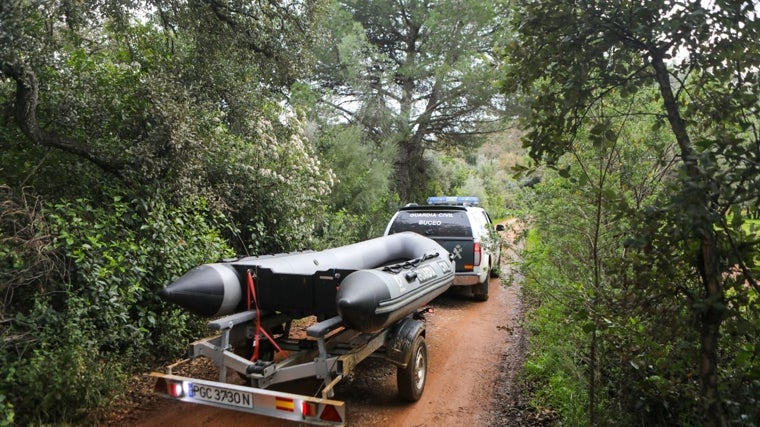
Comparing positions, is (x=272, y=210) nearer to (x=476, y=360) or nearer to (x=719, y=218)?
(x=476, y=360)

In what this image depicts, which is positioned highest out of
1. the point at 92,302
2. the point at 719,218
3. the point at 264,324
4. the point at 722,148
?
the point at 722,148

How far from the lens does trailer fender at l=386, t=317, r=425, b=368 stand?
452cm

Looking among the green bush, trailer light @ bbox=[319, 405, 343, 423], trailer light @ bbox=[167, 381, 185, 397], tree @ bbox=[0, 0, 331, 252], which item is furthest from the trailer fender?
tree @ bbox=[0, 0, 331, 252]

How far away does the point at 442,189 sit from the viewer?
70.7 feet

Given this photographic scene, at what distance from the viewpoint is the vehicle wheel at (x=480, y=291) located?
9125 millimetres

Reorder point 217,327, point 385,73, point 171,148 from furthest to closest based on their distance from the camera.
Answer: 1. point 385,73
2. point 171,148
3. point 217,327

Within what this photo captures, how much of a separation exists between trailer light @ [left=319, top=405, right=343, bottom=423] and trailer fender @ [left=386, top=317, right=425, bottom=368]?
1.28 meters

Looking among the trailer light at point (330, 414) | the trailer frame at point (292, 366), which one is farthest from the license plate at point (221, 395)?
the trailer light at point (330, 414)

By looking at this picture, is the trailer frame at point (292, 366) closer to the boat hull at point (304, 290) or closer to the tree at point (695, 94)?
the boat hull at point (304, 290)

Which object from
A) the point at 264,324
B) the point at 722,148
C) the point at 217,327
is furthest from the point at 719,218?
the point at 264,324

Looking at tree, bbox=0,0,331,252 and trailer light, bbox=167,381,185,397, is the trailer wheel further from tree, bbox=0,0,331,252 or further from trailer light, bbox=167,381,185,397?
tree, bbox=0,0,331,252

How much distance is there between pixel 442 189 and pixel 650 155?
17213mm

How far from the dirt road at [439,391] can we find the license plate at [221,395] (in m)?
0.67

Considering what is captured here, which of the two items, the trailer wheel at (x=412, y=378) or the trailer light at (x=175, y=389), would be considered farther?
the trailer wheel at (x=412, y=378)
